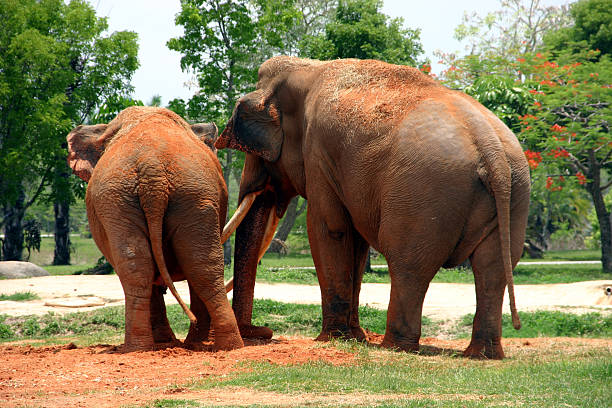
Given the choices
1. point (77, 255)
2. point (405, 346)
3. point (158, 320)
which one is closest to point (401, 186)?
point (405, 346)

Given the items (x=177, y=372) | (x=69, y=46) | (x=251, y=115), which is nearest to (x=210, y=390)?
(x=177, y=372)

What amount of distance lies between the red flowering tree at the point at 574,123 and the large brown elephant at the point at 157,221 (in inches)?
574

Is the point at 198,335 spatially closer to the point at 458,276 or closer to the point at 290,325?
the point at 290,325

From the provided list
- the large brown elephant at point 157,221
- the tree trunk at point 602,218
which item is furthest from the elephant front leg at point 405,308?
the tree trunk at point 602,218

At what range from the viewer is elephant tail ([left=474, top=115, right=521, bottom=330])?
6855 millimetres

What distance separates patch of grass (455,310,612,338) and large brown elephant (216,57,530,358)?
310cm

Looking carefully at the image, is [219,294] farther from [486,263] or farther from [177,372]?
[486,263]

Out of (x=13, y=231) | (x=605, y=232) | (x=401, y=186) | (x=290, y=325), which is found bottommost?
(x=290, y=325)

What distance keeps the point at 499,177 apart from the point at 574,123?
1488 cm

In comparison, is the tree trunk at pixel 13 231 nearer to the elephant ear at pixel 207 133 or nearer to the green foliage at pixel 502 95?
the green foliage at pixel 502 95

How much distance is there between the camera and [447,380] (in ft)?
19.5

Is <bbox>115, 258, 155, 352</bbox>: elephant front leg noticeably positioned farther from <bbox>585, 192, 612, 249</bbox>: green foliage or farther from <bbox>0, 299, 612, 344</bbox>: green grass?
<bbox>585, 192, 612, 249</bbox>: green foliage

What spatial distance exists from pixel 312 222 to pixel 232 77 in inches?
587

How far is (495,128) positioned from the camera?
7293 mm
